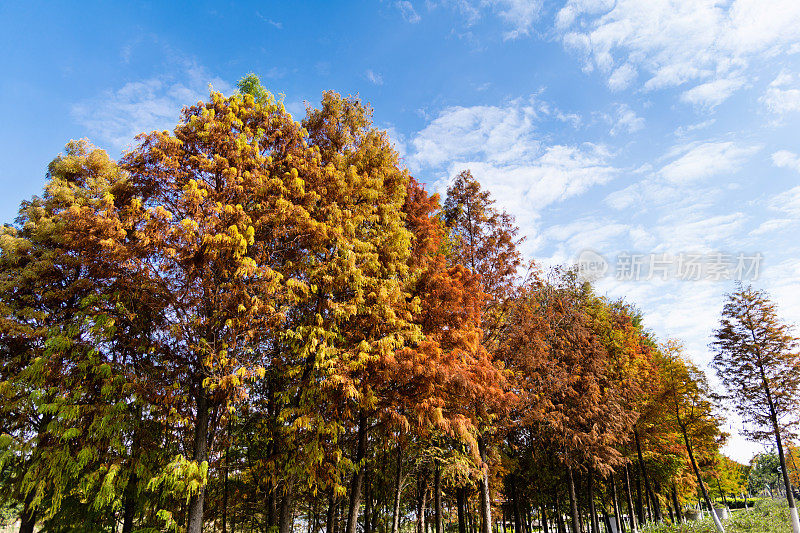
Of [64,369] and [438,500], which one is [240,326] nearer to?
[64,369]

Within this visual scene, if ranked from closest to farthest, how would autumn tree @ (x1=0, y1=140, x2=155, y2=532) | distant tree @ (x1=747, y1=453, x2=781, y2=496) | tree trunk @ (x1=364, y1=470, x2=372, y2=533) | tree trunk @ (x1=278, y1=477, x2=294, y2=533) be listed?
autumn tree @ (x1=0, y1=140, x2=155, y2=532), tree trunk @ (x1=278, y1=477, x2=294, y2=533), tree trunk @ (x1=364, y1=470, x2=372, y2=533), distant tree @ (x1=747, y1=453, x2=781, y2=496)

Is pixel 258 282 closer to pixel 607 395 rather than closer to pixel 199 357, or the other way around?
pixel 199 357

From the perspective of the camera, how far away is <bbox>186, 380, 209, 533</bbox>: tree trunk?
9945 millimetres

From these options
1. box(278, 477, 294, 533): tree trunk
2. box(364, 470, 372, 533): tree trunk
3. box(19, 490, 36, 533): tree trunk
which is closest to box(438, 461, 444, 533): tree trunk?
box(364, 470, 372, 533): tree trunk

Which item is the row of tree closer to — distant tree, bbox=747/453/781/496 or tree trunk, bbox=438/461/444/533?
tree trunk, bbox=438/461/444/533

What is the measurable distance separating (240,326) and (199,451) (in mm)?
3225

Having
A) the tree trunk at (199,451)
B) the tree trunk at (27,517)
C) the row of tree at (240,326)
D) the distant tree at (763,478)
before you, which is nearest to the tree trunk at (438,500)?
the row of tree at (240,326)

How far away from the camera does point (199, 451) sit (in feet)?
33.8

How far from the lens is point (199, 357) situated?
419 inches

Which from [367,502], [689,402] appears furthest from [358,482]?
[689,402]

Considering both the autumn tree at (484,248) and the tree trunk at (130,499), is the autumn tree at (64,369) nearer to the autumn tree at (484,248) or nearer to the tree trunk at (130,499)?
the tree trunk at (130,499)

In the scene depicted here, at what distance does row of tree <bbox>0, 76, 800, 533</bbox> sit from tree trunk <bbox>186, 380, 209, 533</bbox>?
45 mm

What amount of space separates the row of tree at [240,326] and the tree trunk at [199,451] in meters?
0.05

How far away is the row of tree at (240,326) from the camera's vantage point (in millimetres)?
10227
